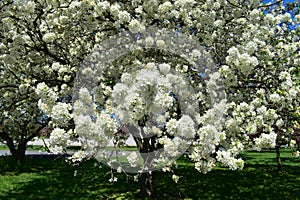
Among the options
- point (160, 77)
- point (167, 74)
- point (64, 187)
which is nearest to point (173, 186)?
point (64, 187)

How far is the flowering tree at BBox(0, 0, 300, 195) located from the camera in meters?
6.02

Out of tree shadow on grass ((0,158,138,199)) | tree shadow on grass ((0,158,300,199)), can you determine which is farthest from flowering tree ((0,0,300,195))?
tree shadow on grass ((0,158,138,199))

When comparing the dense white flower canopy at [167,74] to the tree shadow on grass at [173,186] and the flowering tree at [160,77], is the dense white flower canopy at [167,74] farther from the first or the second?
the tree shadow on grass at [173,186]

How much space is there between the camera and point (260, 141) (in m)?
6.09

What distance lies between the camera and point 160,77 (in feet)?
20.8

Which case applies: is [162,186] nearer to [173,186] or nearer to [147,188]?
[173,186]

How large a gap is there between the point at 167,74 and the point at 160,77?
0.53 meters

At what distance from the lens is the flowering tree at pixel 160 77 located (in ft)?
19.7

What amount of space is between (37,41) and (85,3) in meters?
2.91

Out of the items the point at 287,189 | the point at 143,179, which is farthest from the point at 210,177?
the point at 143,179

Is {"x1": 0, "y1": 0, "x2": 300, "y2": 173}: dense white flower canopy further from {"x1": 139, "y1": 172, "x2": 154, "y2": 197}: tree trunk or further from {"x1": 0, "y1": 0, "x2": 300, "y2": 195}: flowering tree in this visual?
{"x1": 139, "y1": 172, "x2": 154, "y2": 197}: tree trunk

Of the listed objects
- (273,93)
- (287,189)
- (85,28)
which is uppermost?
(85,28)

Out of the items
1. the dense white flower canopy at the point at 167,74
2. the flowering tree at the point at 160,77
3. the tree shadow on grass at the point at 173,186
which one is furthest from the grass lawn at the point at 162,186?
the dense white flower canopy at the point at 167,74

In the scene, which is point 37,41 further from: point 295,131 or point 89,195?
point 295,131
